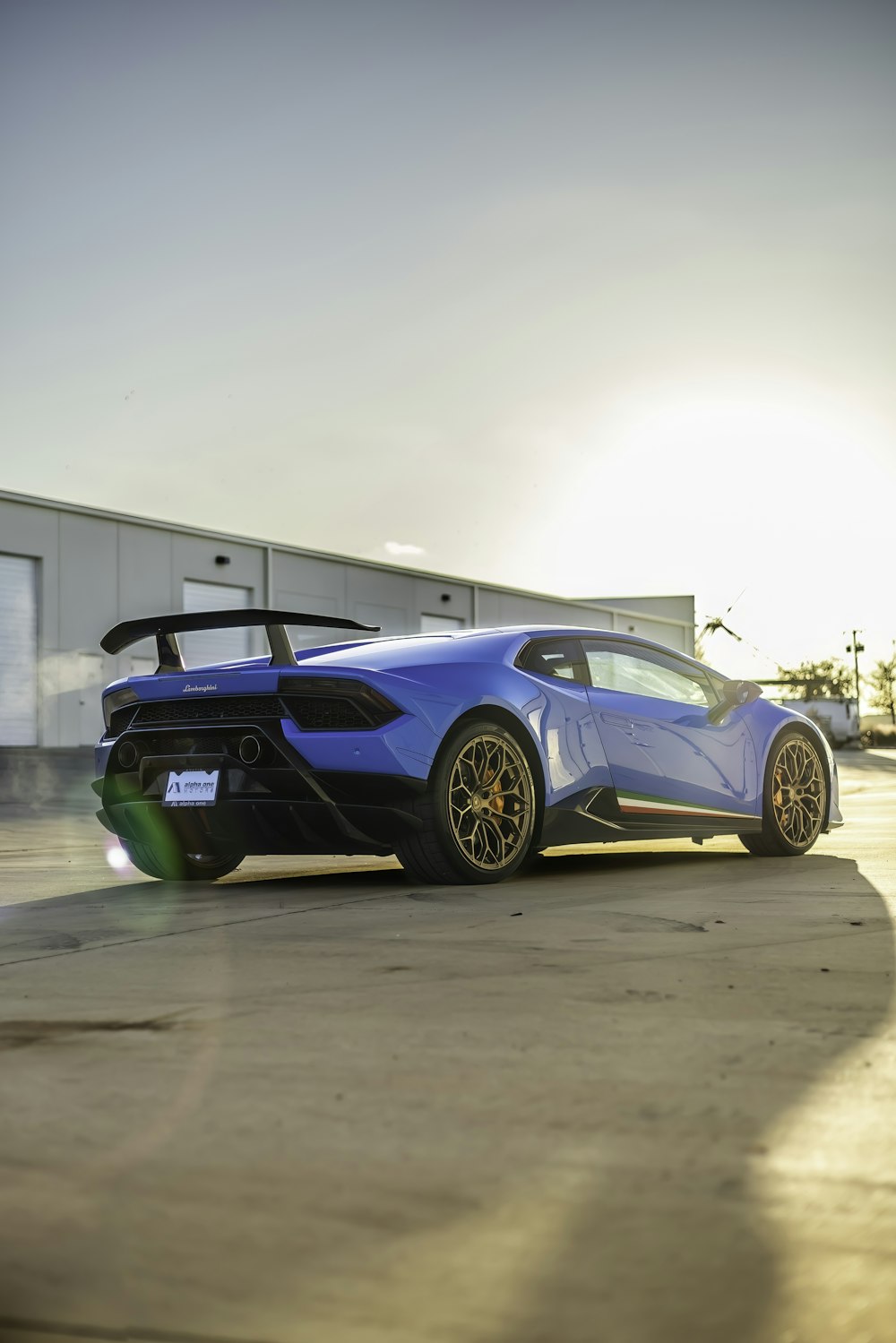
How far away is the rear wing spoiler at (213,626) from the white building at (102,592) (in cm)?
2158

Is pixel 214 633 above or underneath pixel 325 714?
above

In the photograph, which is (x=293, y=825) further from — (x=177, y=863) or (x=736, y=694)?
(x=736, y=694)

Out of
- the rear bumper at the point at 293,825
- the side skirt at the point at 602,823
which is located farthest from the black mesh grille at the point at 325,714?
the side skirt at the point at 602,823

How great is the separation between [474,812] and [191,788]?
125cm

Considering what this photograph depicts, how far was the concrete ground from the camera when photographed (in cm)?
151

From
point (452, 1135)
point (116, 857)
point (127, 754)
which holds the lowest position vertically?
point (116, 857)

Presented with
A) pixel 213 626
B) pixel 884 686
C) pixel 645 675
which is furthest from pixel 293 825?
pixel 884 686

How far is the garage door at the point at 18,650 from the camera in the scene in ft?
89.8

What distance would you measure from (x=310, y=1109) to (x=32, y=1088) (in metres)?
0.54

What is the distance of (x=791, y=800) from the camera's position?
25.7 ft

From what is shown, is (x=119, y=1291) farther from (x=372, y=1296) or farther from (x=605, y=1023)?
(x=605, y=1023)

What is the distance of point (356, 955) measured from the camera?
3.88 metres

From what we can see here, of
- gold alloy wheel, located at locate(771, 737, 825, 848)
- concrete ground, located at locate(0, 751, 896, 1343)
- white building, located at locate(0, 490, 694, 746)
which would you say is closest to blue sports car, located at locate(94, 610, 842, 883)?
gold alloy wheel, located at locate(771, 737, 825, 848)

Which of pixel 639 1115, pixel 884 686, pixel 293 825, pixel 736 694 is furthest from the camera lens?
pixel 884 686
